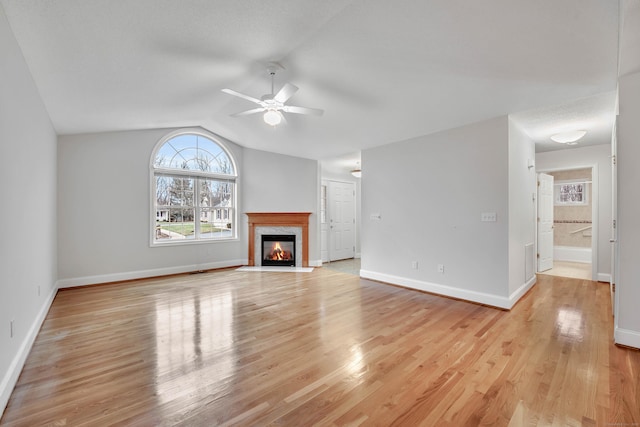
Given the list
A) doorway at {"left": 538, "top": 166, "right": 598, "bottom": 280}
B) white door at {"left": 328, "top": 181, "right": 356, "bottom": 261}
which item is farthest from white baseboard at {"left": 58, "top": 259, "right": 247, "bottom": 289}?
doorway at {"left": 538, "top": 166, "right": 598, "bottom": 280}

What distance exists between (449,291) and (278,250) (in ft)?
12.5

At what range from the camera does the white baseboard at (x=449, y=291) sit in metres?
3.62

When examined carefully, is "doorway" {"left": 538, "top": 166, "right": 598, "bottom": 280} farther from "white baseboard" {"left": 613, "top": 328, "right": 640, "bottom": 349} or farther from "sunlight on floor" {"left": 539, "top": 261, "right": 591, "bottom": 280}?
"white baseboard" {"left": 613, "top": 328, "right": 640, "bottom": 349}

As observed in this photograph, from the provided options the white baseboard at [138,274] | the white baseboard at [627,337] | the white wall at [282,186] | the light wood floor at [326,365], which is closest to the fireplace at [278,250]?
the white wall at [282,186]

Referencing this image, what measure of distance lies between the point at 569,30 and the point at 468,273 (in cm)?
286

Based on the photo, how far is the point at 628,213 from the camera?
254cm

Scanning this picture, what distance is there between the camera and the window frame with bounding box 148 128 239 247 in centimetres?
536

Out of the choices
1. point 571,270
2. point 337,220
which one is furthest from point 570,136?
point 337,220

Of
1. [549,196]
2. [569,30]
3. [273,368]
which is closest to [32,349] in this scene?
[273,368]

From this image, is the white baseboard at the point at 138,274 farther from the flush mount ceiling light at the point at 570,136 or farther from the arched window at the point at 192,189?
the flush mount ceiling light at the point at 570,136

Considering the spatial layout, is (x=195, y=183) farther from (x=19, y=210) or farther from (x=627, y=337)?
(x=627, y=337)

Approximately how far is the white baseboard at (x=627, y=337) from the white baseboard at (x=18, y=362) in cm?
471

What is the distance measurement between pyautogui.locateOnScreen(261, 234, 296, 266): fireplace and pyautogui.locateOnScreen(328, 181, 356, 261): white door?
1.17 m

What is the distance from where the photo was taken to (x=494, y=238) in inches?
145
